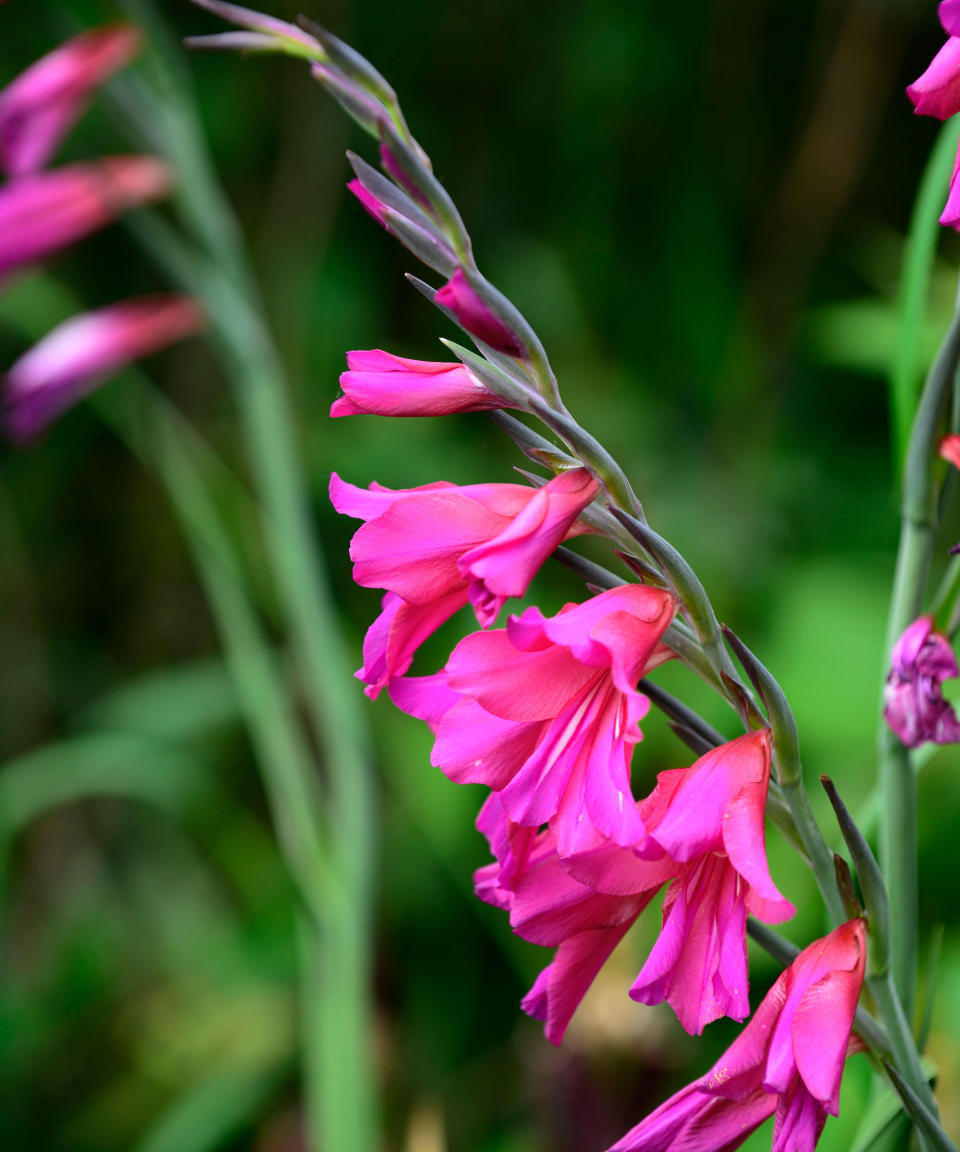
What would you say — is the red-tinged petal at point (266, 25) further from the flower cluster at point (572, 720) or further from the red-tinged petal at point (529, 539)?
the red-tinged petal at point (529, 539)

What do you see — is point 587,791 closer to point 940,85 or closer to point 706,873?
point 706,873

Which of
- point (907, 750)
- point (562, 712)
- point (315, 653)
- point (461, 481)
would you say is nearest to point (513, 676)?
point (562, 712)

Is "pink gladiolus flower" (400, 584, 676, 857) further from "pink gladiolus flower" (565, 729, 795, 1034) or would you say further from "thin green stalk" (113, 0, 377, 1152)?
"thin green stalk" (113, 0, 377, 1152)

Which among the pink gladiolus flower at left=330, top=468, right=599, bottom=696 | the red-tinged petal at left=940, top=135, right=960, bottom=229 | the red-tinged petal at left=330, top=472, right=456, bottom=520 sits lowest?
the pink gladiolus flower at left=330, top=468, right=599, bottom=696

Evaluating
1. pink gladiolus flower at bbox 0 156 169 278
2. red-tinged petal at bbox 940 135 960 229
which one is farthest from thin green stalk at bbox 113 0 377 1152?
red-tinged petal at bbox 940 135 960 229

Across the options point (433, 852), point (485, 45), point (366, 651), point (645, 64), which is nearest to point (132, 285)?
point (485, 45)

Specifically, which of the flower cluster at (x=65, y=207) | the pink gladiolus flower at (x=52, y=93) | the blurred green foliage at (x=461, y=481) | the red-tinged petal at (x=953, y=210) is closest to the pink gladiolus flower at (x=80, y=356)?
the flower cluster at (x=65, y=207)
